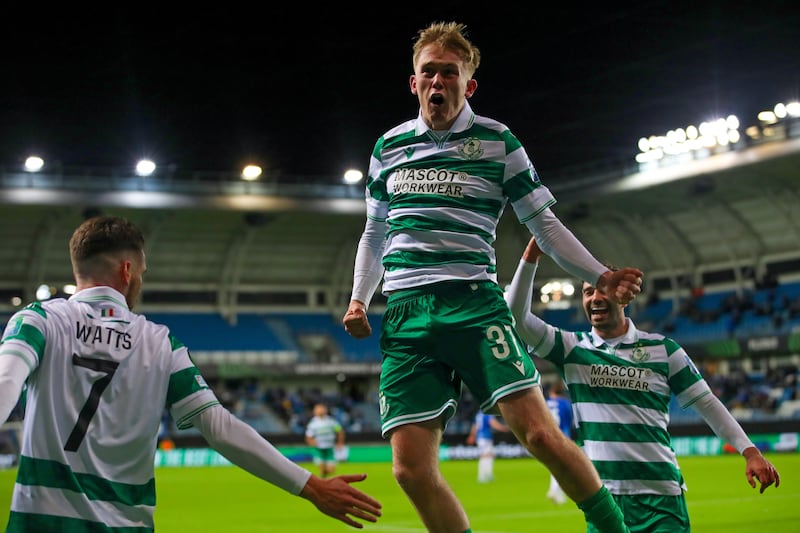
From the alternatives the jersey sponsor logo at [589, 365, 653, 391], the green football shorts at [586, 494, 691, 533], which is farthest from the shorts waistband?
the green football shorts at [586, 494, 691, 533]

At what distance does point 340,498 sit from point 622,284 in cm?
154

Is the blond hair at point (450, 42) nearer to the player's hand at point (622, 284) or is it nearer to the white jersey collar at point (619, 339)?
the player's hand at point (622, 284)

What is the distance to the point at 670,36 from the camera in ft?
81.3

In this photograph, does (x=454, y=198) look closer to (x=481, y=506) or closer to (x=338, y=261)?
(x=481, y=506)

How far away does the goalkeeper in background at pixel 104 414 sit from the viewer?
344cm

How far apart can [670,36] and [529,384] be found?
858 inches

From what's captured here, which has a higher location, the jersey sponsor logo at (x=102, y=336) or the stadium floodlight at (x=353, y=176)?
the stadium floodlight at (x=353, y=176)

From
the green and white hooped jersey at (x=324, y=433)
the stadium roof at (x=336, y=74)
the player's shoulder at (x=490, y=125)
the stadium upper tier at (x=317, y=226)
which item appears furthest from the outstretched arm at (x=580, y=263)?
the stadium upper tier at (x=317, y=226)

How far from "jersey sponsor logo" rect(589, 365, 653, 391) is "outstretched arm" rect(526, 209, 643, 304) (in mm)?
1496

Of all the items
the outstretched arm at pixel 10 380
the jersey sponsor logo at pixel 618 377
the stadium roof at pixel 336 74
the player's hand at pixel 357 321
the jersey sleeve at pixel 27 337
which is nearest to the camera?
the outstretched arm at pixel 10 380

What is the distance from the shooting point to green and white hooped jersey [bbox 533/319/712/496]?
5.93 m

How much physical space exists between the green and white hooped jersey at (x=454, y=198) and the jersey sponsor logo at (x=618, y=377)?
153 centimetres

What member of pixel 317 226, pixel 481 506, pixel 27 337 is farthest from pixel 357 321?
pixel 317 226

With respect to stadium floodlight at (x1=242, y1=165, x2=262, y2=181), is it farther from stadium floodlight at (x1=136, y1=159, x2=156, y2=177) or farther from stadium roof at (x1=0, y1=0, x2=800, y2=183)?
stadium floodlight at (x1=136, y1=159, x2=156, y2=177)
